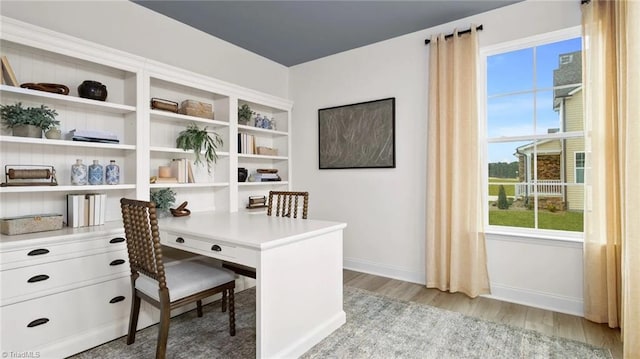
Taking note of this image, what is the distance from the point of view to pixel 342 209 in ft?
13.1

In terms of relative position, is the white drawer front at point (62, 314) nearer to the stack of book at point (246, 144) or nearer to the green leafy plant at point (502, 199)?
the stack of book at point (246, 144)

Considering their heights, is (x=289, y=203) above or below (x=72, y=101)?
below

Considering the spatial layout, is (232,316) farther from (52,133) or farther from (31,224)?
(52,133)

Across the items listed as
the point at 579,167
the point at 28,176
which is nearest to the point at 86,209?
the point at 28,176

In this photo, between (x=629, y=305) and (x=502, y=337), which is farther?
(x=502, y=337)

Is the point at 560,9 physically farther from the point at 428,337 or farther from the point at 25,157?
Answer: the point at 25,157

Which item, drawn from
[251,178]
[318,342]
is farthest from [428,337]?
[251,178]

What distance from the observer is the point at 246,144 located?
3668 millimetres

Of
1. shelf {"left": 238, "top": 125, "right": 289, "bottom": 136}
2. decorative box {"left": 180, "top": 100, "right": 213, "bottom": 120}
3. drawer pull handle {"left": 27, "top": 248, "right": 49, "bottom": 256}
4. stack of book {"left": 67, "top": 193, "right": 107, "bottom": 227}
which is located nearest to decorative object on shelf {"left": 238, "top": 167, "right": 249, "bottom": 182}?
shelf {"left": 238, "top": 125, "right": 289, "bottom": 136}

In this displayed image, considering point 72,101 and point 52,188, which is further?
point 72,101

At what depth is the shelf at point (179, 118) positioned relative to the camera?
9.11 feet

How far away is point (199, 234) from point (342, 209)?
225 cm

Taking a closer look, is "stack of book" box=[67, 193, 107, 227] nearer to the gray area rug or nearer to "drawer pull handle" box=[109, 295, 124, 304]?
"drawer pull handle" box=[109, 295, 124, 304]

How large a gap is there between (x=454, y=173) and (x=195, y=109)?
8.44 ft
